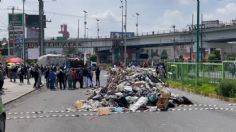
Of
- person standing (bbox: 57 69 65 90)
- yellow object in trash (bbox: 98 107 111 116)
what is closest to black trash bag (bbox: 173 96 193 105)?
yellow object in trash (bbox: 98 107 111 116)

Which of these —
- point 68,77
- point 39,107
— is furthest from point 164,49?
point 39,107

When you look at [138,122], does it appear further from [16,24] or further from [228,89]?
[16,24]

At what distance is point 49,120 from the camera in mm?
19062

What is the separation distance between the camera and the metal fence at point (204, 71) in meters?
32.6

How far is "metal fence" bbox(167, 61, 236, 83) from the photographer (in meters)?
32.6

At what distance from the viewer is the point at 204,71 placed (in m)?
38.3

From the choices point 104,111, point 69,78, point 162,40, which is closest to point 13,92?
point 69,78

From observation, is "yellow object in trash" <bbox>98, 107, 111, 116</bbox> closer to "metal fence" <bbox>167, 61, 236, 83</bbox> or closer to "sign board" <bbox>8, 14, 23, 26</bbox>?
"metal fence" <bbox>167, 61, 236, 83</bbox>


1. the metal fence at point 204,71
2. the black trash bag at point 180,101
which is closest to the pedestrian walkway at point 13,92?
the black trash bag at point 180,101

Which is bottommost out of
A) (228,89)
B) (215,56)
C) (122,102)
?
(122,102)

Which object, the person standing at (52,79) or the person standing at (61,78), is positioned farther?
the person standing at (52,79)

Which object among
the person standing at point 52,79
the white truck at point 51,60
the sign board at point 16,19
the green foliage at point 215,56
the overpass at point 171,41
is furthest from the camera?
the sign board at point 16,19

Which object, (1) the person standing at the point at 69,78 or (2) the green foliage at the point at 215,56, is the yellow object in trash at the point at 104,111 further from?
(2) the green foliage at the point at 215,56

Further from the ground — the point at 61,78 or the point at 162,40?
the point at 162,40
